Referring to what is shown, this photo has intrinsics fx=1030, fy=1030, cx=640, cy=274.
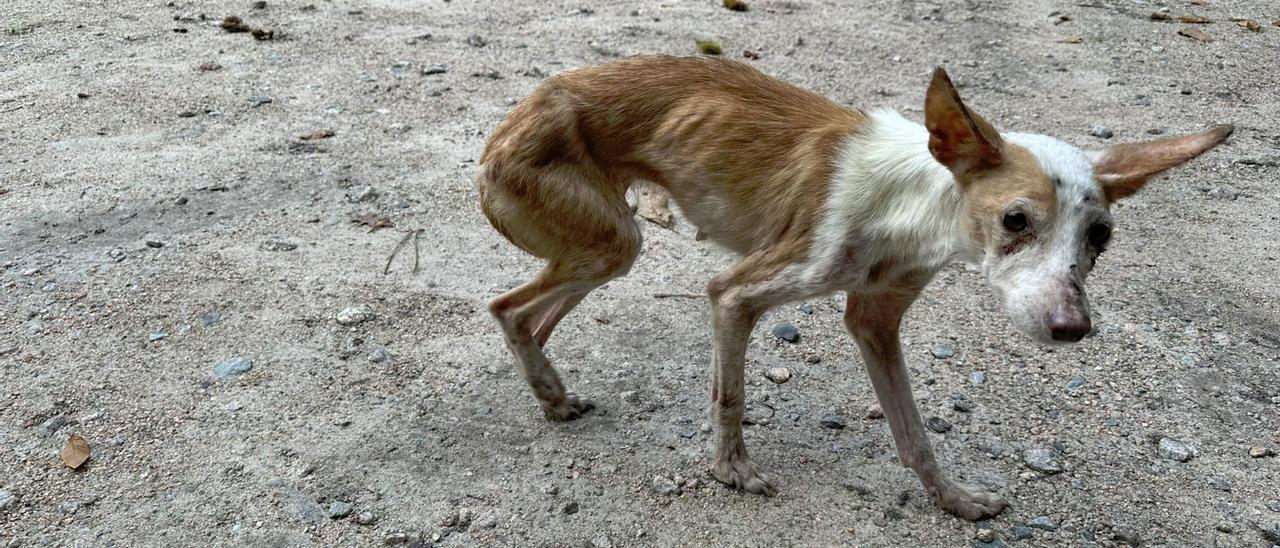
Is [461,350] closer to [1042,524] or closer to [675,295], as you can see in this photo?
[675,295]

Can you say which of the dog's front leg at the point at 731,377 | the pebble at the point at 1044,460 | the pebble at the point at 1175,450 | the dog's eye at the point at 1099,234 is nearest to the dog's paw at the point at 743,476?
the dog's front leg at the point at 731,377

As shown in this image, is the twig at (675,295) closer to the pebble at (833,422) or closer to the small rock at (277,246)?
the pebble at (833,422)

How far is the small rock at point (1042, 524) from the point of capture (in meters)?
3.60

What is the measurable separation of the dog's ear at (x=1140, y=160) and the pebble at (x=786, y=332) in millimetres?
1811

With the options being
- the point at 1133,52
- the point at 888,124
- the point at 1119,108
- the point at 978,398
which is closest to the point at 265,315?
the point at 888,124

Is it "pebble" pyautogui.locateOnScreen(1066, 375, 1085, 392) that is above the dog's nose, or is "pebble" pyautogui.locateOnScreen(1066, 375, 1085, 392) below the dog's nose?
below

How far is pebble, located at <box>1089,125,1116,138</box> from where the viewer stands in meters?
6.63

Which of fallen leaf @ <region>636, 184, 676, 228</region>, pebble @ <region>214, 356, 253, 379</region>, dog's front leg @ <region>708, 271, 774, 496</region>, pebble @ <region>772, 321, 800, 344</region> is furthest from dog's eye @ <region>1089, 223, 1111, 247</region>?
pebble @ <region>214, 356, 253, 379</region>

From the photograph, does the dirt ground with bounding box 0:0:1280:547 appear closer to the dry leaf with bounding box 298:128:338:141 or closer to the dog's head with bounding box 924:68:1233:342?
the dry leaf with bounding box 298:128:338:141

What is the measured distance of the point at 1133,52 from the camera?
8.02 meters

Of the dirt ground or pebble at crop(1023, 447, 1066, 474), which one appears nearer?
the dirt ground

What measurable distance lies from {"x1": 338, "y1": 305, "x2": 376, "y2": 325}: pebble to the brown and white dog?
0.93 metres

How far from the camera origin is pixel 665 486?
3760 millimetres

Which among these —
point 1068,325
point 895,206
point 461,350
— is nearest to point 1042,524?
point 1068,325
